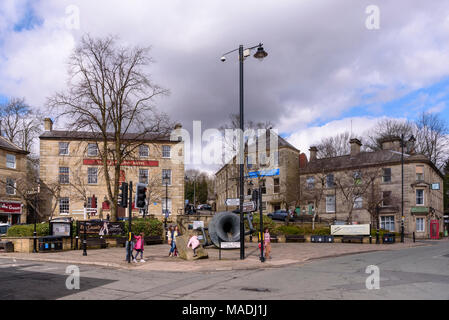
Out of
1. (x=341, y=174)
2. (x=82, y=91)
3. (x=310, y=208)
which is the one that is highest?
(x=82, y=91)

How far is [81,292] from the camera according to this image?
409 inches

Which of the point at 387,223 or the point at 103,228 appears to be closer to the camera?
the point at 103,228

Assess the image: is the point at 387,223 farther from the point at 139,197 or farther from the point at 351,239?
the point at 139,197

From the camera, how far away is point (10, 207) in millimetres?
42250

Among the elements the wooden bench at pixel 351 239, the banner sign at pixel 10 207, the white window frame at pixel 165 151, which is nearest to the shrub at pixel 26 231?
the banner sign at pixel 10 207

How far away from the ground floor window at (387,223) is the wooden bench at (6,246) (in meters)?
40.0

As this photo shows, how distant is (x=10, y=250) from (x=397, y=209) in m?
40.6

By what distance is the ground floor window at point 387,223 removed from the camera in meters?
48.0

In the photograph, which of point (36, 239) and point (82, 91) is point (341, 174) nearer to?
point (82, 91)

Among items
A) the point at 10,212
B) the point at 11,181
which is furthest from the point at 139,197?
the point at 11,181

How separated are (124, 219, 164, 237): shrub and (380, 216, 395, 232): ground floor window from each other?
2968 cm

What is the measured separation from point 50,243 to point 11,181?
2451 centimetres

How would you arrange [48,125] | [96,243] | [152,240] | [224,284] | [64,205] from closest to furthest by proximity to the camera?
[224,284]
[96,243]
[152,240]
[64,205]
[48,125]
